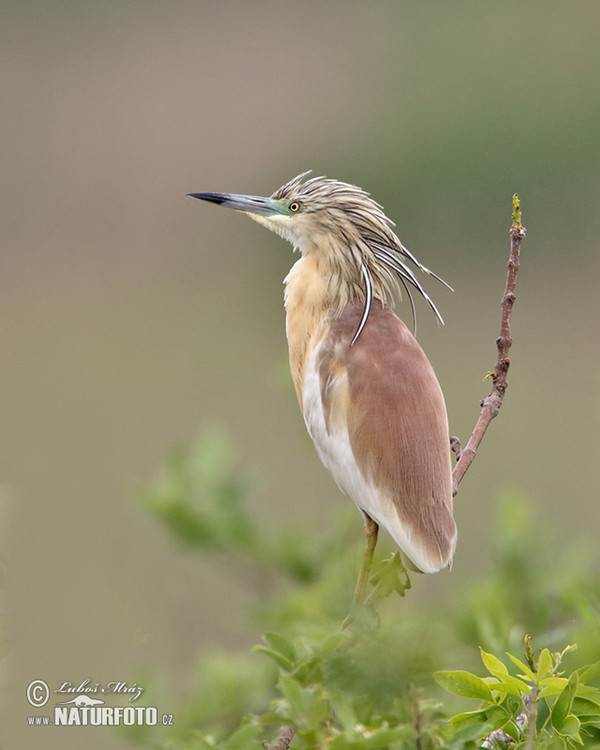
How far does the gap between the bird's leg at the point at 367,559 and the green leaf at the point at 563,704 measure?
11.8 inches

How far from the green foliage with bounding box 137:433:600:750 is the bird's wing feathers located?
8 cm

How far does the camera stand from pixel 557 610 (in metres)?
1.98

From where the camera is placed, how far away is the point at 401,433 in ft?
4.73

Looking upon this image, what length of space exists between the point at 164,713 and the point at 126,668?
0.08m

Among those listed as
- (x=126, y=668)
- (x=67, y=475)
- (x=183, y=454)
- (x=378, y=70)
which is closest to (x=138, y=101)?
(x=378, y=70)

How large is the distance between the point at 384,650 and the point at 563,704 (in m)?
0.21

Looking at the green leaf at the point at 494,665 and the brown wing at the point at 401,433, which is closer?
the green leaf at the point at 494,665

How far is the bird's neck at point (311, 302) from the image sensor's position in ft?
5.31

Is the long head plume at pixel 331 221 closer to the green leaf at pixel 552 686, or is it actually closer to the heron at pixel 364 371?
the heron at pixel 364 371

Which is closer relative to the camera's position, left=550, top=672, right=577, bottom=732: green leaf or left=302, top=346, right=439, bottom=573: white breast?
left=550, top=672, right=577, bottom=732: green leaf

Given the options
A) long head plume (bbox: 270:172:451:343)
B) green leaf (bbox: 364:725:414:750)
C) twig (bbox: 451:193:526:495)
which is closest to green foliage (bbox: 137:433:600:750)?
green leaf (bbox: 364:725:414:750)

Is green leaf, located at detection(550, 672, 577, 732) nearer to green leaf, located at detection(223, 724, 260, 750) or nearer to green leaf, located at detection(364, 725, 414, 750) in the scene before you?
green leaf, located at detection(364, 725, 414, 750)

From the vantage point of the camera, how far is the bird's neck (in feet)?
5.31

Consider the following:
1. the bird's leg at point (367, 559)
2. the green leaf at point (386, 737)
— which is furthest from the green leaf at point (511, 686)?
the bird's leg at point (367, 559)
